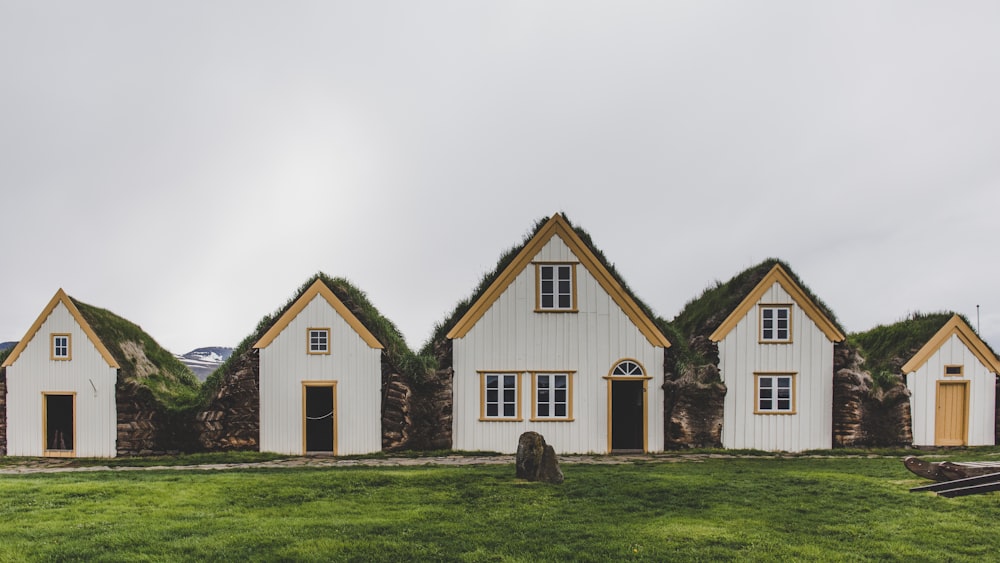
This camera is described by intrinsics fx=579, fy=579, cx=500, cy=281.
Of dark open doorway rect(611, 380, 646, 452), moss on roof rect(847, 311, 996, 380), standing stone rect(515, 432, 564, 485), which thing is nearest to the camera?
standing stone rect(515, 432, 564, 485)

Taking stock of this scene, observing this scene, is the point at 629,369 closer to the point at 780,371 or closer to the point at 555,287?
the point at 555,287

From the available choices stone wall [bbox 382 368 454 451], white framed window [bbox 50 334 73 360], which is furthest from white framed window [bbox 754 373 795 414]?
white framed window [bbox 50 334 73 360]

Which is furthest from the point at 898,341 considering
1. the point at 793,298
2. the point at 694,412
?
the point at 694,412

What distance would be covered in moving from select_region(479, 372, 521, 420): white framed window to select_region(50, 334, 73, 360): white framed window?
15.0 meters

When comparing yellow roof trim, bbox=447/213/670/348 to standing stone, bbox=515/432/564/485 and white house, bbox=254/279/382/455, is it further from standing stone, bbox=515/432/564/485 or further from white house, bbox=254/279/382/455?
standing stone, bbox=515/432/564/485

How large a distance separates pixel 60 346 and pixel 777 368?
26.1m

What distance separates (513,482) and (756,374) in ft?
37.5

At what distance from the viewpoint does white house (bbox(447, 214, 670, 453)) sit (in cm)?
2048

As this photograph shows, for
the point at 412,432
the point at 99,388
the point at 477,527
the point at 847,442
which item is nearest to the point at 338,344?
the point at 412,432

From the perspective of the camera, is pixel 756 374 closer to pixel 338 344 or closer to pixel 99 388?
pixel 338 344

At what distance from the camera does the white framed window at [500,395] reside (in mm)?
20547

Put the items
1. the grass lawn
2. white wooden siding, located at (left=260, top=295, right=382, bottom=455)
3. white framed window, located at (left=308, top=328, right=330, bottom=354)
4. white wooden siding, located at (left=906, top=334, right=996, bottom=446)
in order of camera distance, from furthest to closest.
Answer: white wooden siding, located at (left=906, top=334, right=996, bottom=446) → white framed window, located at (left=308, top=328, right=330, bottom=354) → white wooden siding, located at (left=260, top=295, right=382, bottom=455) → the grass lawn

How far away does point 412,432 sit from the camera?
2050 centimetres

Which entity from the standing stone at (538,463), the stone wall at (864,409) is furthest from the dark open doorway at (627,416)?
the standing stone at (538,463)
